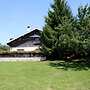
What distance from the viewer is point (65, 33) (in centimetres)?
3303

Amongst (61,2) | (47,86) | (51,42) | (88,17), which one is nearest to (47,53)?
(51,42)

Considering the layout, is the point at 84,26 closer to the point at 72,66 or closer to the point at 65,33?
the point at 65,33

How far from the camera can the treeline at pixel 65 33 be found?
31909 mm

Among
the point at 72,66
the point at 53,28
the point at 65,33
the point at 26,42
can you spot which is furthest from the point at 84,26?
the point at 26,42

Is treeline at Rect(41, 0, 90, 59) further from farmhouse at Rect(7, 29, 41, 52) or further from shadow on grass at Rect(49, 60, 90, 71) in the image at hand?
farmhouse at Rect(7, 29, 41, 52)

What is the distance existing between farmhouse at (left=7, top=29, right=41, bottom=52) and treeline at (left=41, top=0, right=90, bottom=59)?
9.11 metres

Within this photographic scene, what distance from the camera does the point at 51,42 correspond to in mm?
41531

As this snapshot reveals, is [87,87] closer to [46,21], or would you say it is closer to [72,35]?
[72,35]

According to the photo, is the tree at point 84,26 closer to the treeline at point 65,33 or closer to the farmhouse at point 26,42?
the treeline at point 65,33

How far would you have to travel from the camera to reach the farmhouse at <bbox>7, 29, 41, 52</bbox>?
5257 centimetres

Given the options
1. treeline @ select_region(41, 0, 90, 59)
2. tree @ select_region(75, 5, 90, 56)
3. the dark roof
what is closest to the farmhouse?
the dark roof

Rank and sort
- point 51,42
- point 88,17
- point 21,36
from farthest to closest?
1. point 21,36
2. point 51,42
3. point 88,17

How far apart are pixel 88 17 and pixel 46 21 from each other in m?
10.9

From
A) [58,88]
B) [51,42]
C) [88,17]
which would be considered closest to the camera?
[58,88]
